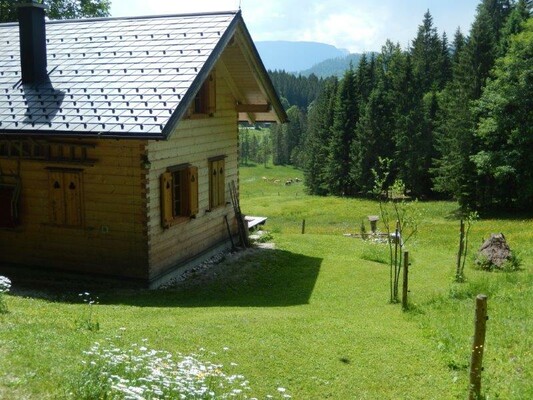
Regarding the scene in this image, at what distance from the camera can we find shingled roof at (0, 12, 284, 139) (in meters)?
13.7

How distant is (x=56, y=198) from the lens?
1508cm

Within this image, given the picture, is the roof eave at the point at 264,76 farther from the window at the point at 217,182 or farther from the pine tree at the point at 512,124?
the pine tree at the point at 512,124

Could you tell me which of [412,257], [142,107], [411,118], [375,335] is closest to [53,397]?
[375,335]

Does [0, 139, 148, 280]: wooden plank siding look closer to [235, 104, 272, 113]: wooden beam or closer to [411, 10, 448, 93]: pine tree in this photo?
[235, 104, 272, 113]: wooden beam

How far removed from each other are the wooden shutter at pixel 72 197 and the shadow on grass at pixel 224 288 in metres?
1.64

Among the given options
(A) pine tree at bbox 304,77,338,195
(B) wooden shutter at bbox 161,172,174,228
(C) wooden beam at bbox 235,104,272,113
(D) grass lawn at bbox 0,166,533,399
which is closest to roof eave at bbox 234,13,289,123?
(C) wooden beam at bbox 235,104,272,113

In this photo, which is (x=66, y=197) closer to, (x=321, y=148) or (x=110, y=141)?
(x=110, y=141)

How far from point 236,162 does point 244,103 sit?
7.31 feet

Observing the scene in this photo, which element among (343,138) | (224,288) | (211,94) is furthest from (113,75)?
(343,138)

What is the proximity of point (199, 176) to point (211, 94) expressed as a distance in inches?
106

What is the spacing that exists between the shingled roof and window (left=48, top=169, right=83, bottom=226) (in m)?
1.40

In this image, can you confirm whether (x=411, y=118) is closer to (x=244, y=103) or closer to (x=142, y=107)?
(x=244, y=103)

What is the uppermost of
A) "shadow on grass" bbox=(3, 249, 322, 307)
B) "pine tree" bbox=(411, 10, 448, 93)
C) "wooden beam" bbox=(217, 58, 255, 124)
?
"pine tree" bbox=(411, 10, 448, 93)

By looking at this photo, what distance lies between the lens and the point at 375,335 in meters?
10.9
